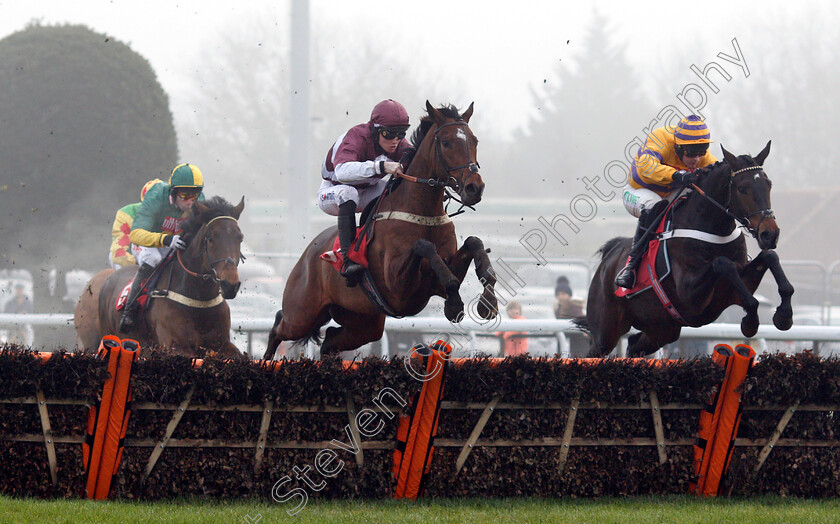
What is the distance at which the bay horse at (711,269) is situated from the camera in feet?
17.4

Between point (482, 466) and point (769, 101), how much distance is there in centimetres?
2703

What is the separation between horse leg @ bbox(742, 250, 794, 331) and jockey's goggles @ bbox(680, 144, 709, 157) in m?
0.89

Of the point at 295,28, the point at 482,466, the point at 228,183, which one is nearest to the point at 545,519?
the point at 482,466

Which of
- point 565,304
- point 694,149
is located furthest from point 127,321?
point 565,304

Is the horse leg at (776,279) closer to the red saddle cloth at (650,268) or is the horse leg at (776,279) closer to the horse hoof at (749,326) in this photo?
the horse hoof at (749,326)

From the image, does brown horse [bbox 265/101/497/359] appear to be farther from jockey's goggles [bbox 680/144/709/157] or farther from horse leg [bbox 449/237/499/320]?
jockey's goggles [bbox 680/144/709/157]

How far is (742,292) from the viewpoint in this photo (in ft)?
17.4

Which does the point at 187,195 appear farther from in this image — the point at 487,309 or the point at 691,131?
the point at 691,131

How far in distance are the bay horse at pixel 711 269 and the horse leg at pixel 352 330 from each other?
156cm

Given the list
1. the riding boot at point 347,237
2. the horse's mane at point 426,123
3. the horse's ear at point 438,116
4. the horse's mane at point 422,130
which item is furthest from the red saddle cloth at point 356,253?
the horse's ear at point 438,116

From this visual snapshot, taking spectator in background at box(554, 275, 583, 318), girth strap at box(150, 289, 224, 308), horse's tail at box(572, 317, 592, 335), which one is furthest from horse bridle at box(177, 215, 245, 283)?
spectator in background at box(554, 275, 583, 318)

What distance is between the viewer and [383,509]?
4.32 m

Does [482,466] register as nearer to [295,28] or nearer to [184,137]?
[295,28]

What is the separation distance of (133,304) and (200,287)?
615 mm
